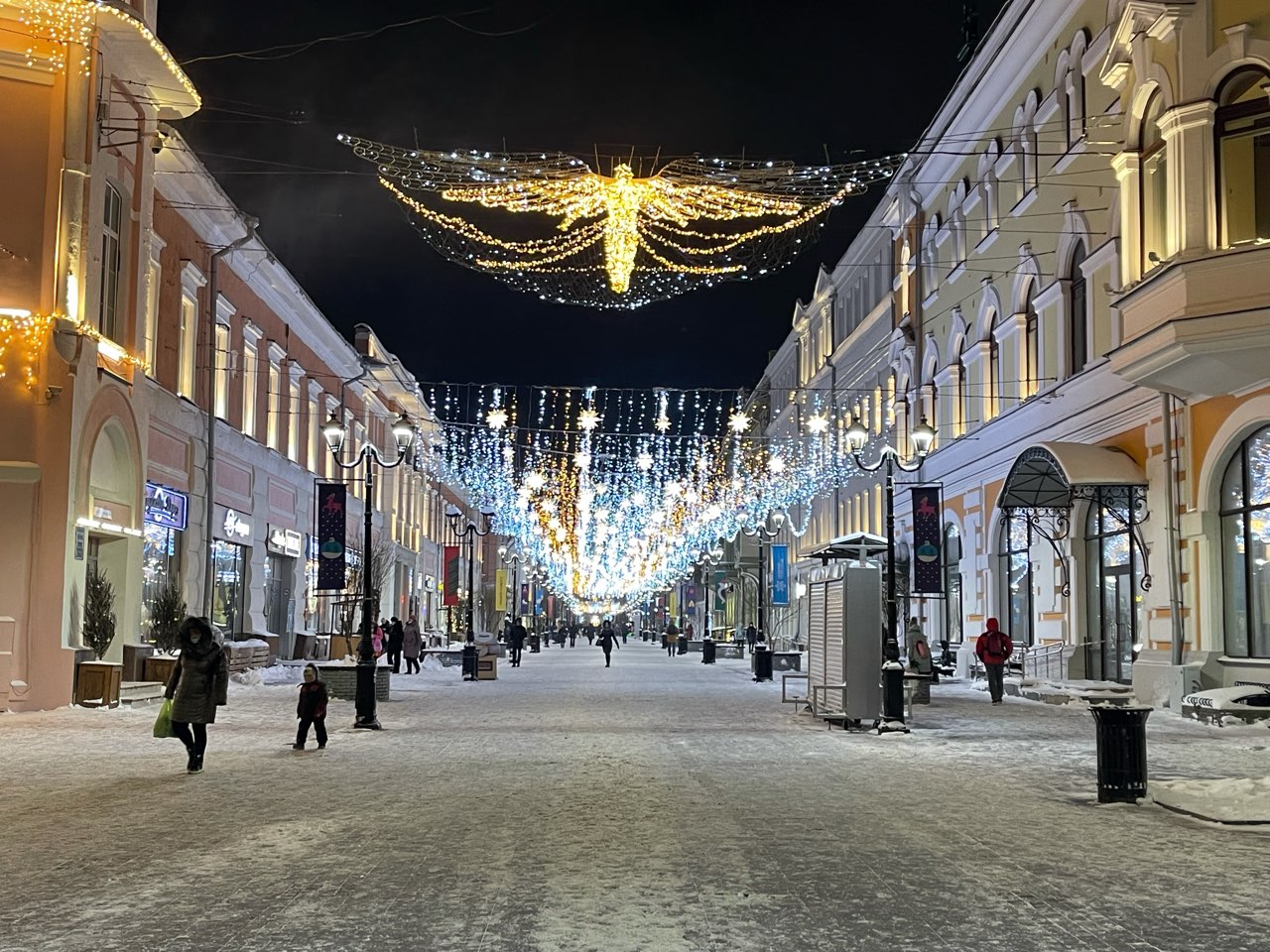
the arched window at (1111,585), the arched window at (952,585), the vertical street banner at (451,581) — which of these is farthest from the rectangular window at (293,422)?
the arched window at (1111,585)

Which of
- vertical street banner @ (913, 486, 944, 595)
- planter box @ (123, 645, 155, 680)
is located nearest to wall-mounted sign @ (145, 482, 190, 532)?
planter box @ (123, 645, 155, 680)

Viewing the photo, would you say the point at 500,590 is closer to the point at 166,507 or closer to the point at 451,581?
the point at 451,581

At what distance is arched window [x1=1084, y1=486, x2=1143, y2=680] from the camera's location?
2625 cm

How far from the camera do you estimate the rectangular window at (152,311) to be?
29.7 meters

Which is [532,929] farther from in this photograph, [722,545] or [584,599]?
[584,599]

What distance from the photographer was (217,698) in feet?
48.9

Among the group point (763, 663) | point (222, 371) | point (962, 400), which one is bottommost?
point (763, 663)

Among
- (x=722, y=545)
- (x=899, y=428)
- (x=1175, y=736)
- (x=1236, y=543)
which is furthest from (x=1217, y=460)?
(x=722, y=545)

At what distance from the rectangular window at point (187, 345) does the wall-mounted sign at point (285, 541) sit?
26.0 feet

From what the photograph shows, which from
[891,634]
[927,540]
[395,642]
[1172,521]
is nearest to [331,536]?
[395,642]

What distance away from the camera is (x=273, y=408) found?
137 feet

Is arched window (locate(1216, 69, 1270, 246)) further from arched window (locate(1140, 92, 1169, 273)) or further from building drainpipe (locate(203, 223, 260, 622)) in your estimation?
building drainpipe (locate(203, 223, 260, 622))

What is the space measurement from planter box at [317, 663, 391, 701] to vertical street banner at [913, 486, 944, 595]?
15.0m

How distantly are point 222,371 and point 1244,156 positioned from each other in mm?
25159
